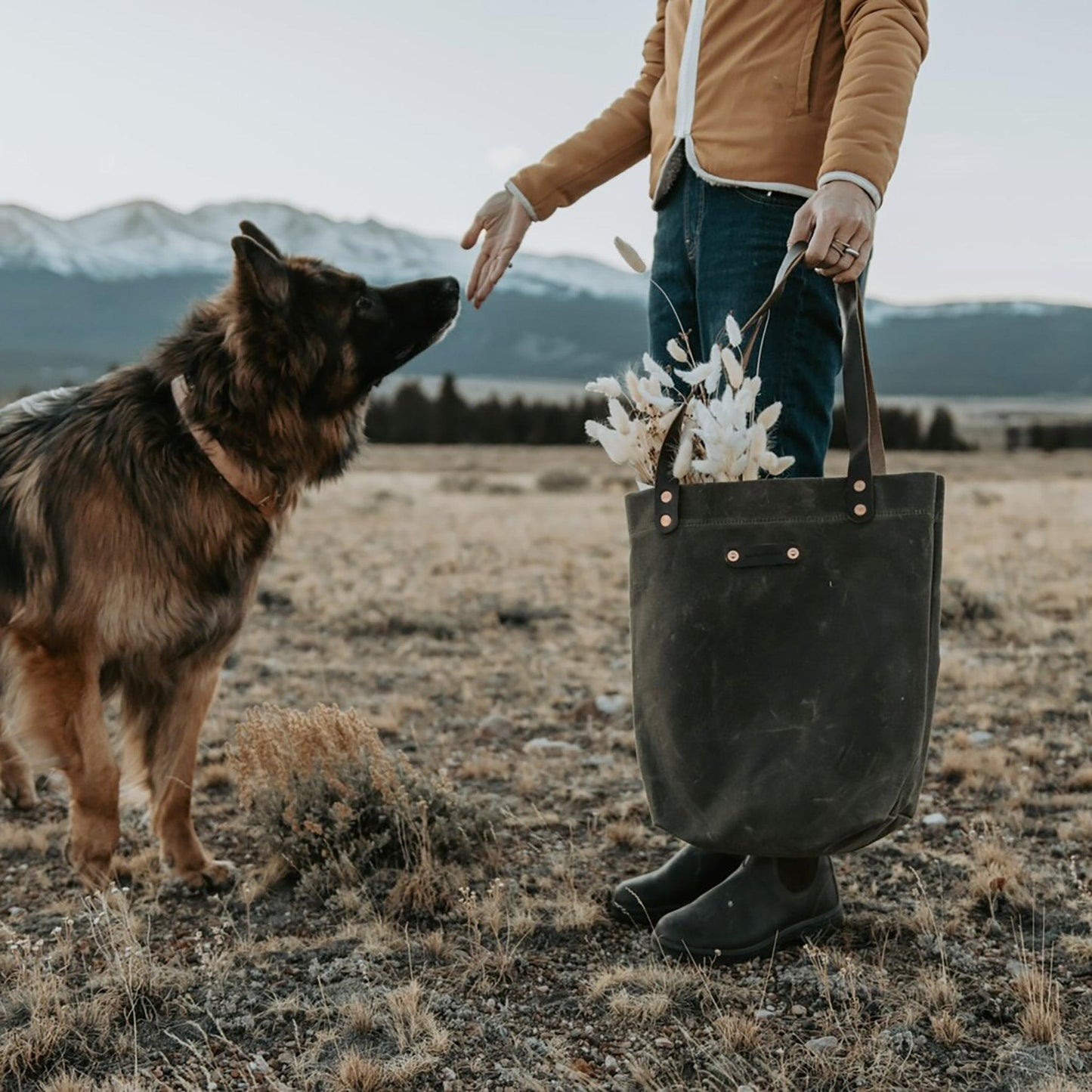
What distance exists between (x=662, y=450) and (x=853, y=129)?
2.66 ft

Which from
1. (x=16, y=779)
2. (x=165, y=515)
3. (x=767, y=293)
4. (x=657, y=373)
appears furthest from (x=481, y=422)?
(x=657, y=373)

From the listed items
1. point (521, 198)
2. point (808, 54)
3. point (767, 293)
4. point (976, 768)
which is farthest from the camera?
point (976, 768)

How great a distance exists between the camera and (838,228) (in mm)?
2211

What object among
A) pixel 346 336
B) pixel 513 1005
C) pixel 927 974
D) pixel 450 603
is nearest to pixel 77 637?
pixel 346 336

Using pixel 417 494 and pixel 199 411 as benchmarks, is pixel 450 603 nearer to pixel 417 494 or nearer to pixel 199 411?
pixel 199 411

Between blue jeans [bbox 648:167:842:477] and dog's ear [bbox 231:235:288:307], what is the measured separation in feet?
4.36

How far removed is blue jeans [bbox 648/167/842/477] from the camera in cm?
255

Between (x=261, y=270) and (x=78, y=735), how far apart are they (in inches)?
61.8

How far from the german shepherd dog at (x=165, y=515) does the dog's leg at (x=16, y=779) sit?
0.75m

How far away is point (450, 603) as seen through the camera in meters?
8.53

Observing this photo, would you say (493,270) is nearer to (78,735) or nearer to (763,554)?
(763,554)

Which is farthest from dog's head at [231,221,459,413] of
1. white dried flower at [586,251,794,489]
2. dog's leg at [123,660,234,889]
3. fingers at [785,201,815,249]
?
fingers at [785,201,815,249]

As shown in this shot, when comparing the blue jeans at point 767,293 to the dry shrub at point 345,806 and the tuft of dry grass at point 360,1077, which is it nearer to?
the dry shrub at point 345,806

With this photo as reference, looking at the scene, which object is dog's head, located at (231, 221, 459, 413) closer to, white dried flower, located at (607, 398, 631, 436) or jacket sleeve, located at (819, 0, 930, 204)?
white dried flower, located at (607, 398, 631, 436)
